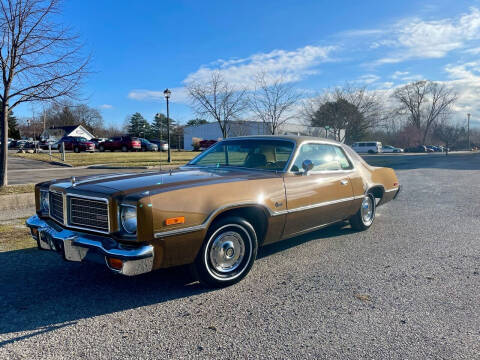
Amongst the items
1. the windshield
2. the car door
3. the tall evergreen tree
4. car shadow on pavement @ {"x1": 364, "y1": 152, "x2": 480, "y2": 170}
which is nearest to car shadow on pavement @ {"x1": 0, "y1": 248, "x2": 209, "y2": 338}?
the car door

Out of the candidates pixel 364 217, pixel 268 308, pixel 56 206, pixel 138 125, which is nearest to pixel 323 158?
pixel 364 217

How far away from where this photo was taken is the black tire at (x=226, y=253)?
3348mm

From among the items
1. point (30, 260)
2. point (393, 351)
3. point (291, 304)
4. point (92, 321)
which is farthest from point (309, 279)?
point (30, 260)

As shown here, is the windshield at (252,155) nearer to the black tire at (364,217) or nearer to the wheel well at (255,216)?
the wheel well at (255,216)

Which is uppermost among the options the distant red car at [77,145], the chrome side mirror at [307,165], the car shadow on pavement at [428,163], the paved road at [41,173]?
the distant red car at [77,145]

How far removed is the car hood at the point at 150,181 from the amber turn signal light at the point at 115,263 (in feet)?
1.78

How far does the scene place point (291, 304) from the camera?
3148 mm

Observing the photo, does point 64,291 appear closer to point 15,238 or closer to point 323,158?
point 15,238

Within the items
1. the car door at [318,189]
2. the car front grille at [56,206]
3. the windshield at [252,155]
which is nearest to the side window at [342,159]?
the car door at [318,189]

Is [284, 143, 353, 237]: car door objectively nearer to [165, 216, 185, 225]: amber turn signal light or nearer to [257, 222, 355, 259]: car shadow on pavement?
[257, 222, 355, 259]: car shadow on pavement

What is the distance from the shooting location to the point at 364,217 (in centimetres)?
562

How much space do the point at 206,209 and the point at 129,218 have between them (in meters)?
0.65

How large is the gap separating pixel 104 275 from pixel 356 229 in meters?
3.63

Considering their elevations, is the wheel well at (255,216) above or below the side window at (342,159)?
below
